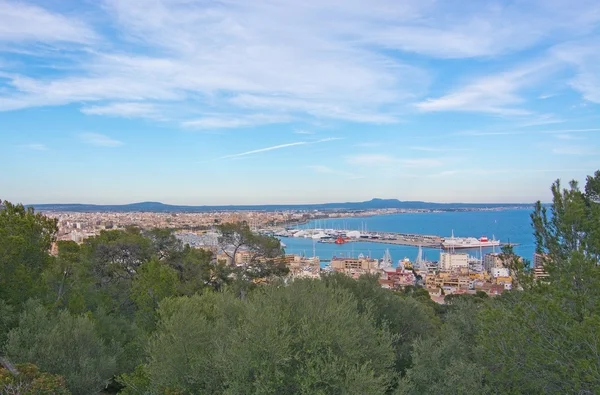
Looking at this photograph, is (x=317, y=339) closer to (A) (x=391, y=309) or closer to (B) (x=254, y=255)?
(A) (x=391, y=309)

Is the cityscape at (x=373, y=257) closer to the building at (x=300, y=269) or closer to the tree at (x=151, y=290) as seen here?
the building at (x=300, y=269)

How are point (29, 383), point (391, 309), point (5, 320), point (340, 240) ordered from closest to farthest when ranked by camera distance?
point (29, 383), point (5, 320), point (391, 309), point (340, 240)

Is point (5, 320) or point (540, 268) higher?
point (540, 268)

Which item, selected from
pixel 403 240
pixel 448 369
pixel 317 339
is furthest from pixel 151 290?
pixel 403 240

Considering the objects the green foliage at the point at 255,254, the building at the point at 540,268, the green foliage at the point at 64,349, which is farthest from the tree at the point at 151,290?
the building at the point at 540,268

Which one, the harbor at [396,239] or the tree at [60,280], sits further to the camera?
the harbor at [396,239]
